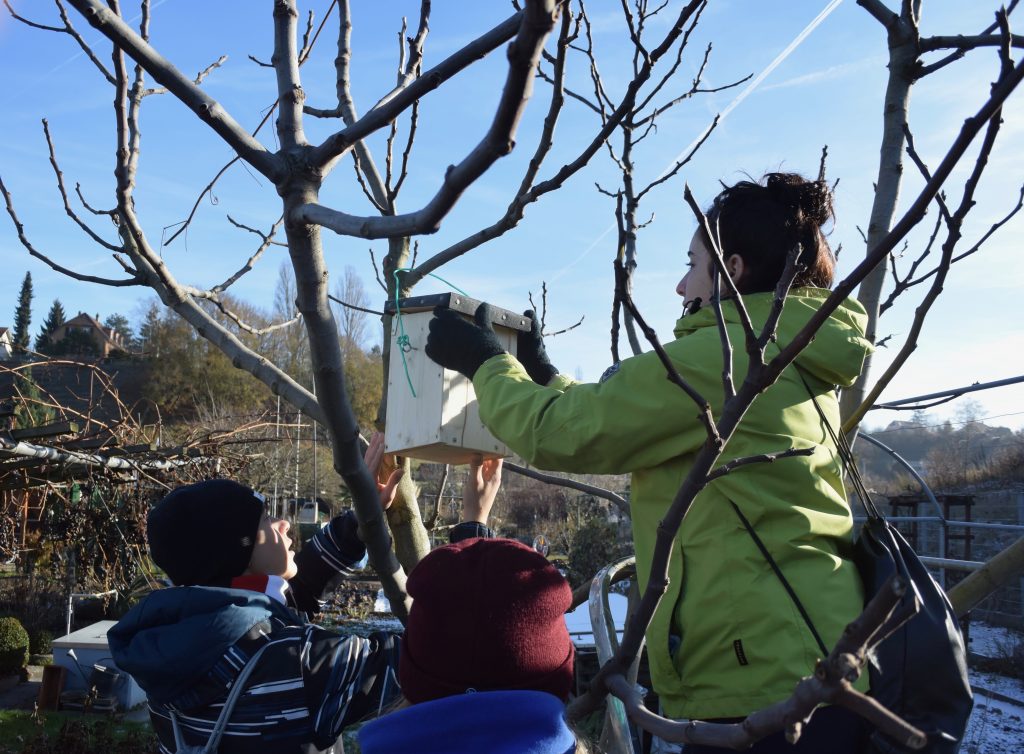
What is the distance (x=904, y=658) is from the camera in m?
1.28

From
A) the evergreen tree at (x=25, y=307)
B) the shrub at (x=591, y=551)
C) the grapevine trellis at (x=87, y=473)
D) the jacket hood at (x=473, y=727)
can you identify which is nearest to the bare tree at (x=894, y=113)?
the jacket hood at (x=473, y=727)

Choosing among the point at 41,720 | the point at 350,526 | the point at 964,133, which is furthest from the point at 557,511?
the point at 964,133

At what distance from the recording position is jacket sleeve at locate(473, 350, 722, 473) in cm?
143

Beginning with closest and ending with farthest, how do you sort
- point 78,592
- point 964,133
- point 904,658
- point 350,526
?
point 964,133
point 904,658
point 350,526
point 78,592

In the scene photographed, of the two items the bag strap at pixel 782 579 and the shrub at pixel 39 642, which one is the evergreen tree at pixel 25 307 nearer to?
the shrub at pixel 39 642

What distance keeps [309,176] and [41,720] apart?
8885 mm

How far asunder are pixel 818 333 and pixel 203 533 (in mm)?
1400

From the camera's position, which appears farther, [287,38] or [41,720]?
[41,720]

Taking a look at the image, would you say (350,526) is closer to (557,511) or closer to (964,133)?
(964,133)

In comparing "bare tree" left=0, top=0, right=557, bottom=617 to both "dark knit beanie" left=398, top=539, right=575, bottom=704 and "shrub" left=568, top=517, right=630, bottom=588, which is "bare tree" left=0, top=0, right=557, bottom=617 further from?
"shrub" left=568, top=517, right=630, bottom=588

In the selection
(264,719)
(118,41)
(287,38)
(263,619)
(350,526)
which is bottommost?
(264,719)

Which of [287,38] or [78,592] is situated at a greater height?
[287,38]

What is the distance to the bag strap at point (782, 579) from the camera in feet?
4.25

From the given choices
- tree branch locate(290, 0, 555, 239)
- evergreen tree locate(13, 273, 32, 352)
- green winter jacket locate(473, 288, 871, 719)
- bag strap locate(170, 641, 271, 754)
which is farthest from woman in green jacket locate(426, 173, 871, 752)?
evergreen tree locate(13, 273, 32, 352)
